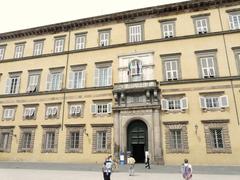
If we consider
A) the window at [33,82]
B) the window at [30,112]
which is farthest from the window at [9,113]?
the window at [33,82]

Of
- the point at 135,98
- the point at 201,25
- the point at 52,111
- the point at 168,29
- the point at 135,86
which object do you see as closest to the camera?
the point at 135,86

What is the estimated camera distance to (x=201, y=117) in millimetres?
20578

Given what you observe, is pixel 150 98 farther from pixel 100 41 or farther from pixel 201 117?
pixel 100 41

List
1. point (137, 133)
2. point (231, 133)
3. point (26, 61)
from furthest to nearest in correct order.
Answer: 1. point (26, 61)
2. point (137, 133)
3. point (231, 133)

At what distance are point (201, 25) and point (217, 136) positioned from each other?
11.9 metres

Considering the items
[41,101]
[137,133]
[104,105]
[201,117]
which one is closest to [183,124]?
[201,117]

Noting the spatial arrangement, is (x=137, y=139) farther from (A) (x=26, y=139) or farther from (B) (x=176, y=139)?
(A) (x=26, y=139)

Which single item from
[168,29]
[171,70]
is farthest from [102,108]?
[168,29]

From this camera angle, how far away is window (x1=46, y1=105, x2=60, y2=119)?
25.0 m

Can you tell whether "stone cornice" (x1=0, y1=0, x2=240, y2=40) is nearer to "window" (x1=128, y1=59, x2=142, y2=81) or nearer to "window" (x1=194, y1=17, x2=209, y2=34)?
"window" (x1=194, y1=17, x2=209, y2=34)

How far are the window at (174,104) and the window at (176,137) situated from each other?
1.42 meters

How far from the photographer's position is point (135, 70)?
23.9 meters

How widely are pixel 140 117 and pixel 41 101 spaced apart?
12272 millimetres

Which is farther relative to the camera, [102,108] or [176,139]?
[102,108]
